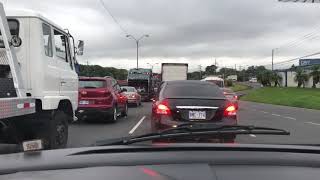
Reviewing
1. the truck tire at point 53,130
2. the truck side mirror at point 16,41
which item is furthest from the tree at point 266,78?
the truck side mirror at point 16,41

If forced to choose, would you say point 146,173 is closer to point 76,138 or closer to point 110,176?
point 110,176

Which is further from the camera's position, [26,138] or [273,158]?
[26,138]

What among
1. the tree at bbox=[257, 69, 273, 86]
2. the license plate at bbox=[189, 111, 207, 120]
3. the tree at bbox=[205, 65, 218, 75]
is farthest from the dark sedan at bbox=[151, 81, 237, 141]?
the tree at bbox=[205, 65, 218, 75]

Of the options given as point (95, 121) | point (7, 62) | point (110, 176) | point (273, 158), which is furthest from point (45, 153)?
point (95, 121)

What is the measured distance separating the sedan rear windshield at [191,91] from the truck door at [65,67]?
6.96 ft

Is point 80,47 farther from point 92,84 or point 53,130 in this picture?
point 92,84

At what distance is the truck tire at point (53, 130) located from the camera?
11.0 metres

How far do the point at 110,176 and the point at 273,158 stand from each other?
2.74ft

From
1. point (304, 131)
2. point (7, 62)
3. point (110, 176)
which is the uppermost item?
point (7, 62)

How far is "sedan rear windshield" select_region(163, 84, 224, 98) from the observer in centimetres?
1265

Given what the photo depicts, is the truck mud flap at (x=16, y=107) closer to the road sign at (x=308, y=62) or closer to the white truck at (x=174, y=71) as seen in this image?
the white truck at (x=174, y=71)

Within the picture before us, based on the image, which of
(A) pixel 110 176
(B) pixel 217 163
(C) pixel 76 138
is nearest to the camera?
(A) pixel 110 176

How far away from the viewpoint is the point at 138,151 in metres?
3.02

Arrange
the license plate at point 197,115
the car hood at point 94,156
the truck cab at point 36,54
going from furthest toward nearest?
1. the license plate at point 197,115
2. the truck cab at point 36,54
3. the car hood at point 94,156
